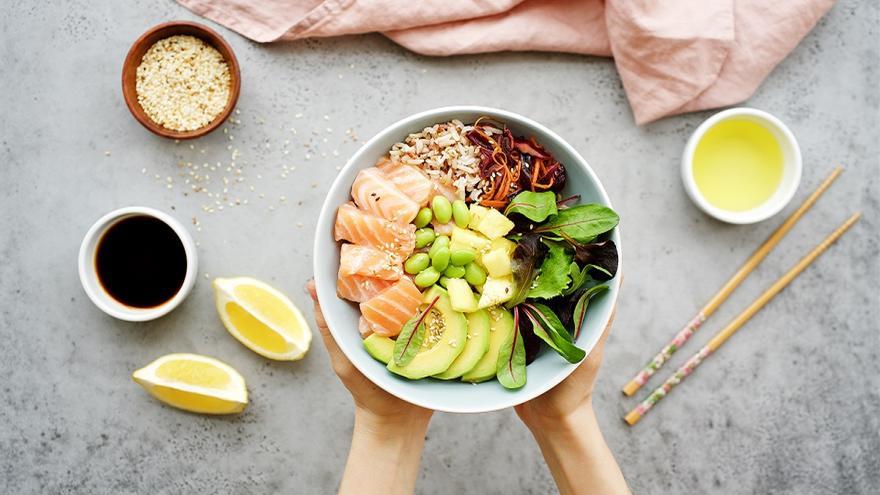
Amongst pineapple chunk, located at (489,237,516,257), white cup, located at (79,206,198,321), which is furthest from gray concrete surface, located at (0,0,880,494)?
pineapple chunk, located at (489,237,516,257)

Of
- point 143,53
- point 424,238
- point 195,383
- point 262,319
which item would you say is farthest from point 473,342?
Answer: point 143,53

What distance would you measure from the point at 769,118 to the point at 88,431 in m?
2.55

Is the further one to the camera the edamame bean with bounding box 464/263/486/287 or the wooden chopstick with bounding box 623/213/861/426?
the wooden chopstick with bounding box 623/213/861/426

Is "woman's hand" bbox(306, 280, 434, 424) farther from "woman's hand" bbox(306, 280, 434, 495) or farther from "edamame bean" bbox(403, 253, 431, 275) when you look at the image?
"edamame bean" bbox(403, 253, 431, 275)

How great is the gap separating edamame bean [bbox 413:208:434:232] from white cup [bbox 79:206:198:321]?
878 millimetres

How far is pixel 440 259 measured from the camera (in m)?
1.75

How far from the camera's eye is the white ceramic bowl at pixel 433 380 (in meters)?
1.74

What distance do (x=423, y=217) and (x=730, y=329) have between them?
51.4 inches

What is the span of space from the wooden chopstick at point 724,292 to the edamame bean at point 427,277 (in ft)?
3.43

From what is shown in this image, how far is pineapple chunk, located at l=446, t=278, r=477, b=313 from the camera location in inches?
67.7

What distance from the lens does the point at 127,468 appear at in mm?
2439

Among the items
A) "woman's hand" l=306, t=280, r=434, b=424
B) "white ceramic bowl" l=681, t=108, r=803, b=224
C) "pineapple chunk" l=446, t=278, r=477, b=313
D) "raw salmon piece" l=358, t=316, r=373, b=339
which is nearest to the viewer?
"pineapple chunk" l=446, t=278, r=477, b=313

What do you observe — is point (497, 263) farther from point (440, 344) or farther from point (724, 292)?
point (724, 292)

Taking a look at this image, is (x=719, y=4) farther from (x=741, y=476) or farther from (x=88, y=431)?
(x=88, y=431)
